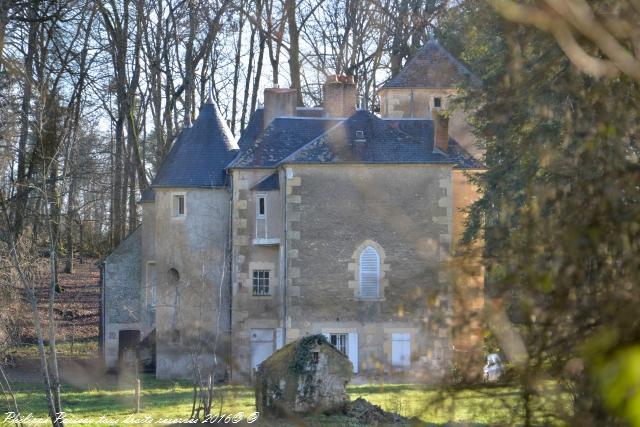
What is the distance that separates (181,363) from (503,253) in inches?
935

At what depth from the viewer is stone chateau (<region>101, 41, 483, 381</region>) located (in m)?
24.9

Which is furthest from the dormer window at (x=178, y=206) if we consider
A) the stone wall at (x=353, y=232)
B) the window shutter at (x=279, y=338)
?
the window shutter at (x=279, y=338)

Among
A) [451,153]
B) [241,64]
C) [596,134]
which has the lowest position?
[596,134]

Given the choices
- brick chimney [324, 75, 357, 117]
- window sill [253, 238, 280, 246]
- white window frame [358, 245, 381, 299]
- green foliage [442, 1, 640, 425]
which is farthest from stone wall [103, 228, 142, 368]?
green foliage [442, 1, 640, 425]

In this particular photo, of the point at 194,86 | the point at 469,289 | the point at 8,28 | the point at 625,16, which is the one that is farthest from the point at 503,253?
the point at 194,86

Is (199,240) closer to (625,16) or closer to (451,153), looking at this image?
(451,153)

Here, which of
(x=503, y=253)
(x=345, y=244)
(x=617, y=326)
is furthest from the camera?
(x=345, y=244)

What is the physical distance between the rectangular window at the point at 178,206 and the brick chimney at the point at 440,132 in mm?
7281

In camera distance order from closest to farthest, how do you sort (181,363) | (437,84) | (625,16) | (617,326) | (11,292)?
(617,326)
(625,16)
(11,292)
(181,363)
(437,84)

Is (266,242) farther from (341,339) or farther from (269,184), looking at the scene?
(341,339)

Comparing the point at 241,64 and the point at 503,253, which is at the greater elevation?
the point at 241,64

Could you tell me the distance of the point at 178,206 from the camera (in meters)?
27.3

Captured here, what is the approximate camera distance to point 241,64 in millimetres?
39500

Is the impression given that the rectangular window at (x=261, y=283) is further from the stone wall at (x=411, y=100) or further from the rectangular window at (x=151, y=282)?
the stone wall at (x=411, y=100)
